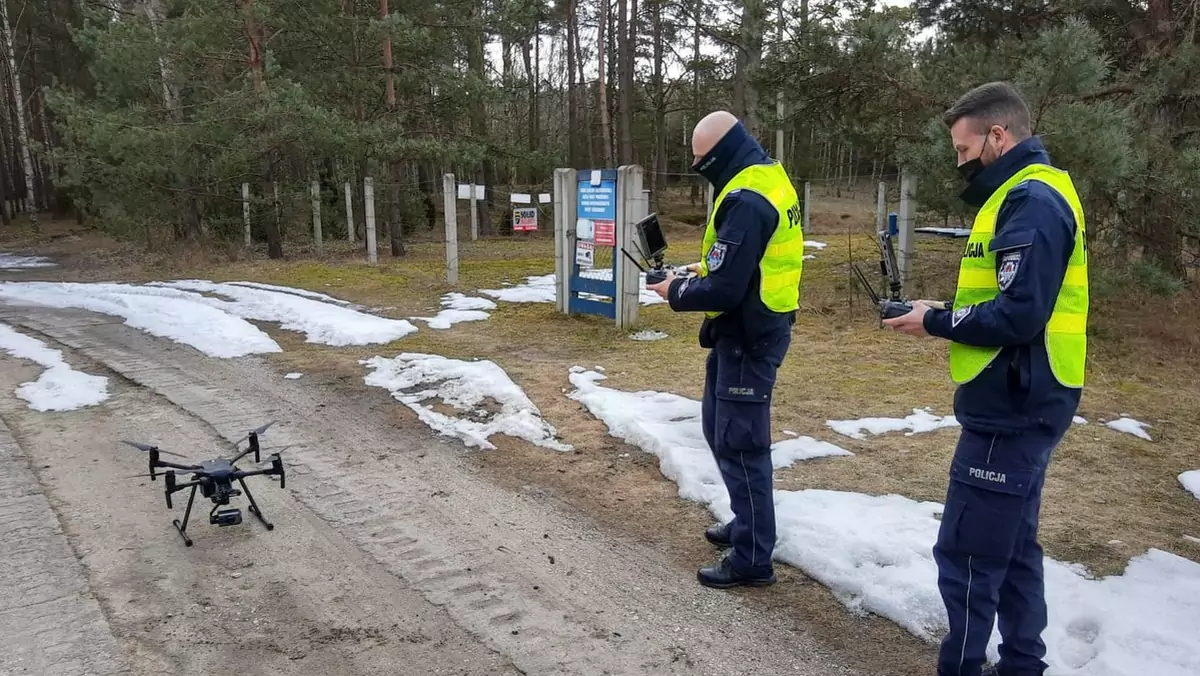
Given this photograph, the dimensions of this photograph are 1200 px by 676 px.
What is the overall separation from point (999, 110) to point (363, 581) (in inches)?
120

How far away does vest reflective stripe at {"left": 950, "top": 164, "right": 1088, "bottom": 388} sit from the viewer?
229cm

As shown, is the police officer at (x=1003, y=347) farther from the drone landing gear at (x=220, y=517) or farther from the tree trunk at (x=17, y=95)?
the tree trunk at (x=17, y=95)

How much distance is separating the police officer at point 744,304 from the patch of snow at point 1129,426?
11.7ft

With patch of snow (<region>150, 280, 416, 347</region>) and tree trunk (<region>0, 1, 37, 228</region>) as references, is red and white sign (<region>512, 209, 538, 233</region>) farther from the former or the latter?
tree trunk (<region>0, 1, 37, 228</region>)

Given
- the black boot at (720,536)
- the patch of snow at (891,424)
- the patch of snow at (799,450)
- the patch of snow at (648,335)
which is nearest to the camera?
the black boot at (720,536)

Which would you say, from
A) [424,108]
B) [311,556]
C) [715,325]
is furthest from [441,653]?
[424,108]

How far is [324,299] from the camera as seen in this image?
11570 mm

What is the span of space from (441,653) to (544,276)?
12.0 m

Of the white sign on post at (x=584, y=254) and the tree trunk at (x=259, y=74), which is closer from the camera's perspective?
the white sign on post at (x=584, y=254)

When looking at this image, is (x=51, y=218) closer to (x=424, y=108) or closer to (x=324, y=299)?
(x=424, y=108)

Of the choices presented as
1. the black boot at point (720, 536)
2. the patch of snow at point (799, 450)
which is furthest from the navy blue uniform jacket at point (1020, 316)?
the patch of snow at point (799, 450)

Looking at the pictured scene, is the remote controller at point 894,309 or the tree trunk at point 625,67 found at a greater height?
the tree trunk at point 625,67

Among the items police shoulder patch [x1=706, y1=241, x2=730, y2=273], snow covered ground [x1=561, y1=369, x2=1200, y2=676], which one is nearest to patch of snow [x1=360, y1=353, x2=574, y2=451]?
snow covered ground [x1=561, y1=369, x2=1200, y2=676]

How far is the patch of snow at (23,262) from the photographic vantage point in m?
18.6
